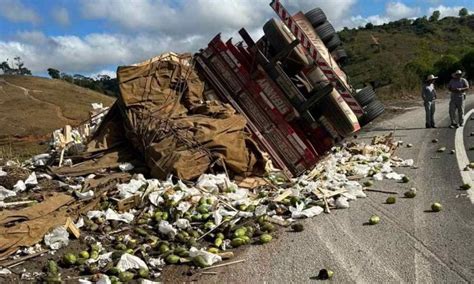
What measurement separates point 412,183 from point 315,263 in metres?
3.61

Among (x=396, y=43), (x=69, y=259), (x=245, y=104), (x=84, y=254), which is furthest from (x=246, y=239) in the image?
(x=396, y=43)

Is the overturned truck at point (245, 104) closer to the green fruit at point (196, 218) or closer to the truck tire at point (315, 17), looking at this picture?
the truck tire at point (315, 17)

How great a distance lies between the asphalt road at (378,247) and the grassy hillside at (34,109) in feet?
29.8

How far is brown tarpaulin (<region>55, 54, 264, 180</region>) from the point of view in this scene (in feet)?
25.9

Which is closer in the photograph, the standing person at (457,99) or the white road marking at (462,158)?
the white road marking at (462,158)

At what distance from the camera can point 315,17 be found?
1021 cm

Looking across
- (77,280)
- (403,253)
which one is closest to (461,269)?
(403,253)

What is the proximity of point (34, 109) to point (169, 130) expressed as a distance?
15442mm

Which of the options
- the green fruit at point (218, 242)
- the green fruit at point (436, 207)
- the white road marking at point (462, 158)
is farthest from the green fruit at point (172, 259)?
the white road marking at point (462, 158)

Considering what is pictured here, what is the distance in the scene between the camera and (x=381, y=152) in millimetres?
10719

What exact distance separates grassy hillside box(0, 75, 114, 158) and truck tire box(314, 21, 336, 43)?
751cm

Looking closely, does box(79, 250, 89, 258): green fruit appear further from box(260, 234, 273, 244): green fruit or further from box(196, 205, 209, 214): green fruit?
box(260, 234, 273, 244): green fruit

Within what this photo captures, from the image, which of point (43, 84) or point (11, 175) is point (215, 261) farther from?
point (43, 84)

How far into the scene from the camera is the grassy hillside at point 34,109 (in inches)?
670
